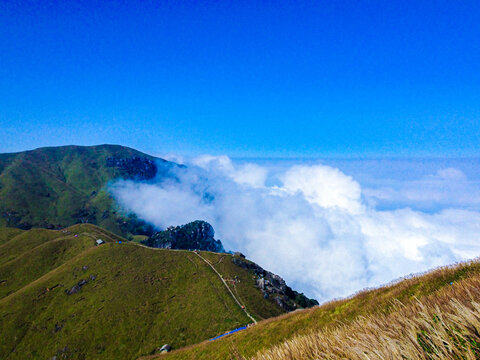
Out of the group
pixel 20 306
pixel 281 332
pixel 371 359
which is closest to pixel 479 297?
pixel 371 359

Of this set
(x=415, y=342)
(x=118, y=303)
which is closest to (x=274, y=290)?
(x=118, y=303)

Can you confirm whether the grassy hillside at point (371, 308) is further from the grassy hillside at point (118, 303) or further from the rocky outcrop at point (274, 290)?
the rocky outcrop at point (274, 290)

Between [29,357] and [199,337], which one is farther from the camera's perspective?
[199,337]

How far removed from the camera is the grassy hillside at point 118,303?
6050 cm

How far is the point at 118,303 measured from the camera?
71.1m

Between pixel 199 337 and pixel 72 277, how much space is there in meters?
55.6

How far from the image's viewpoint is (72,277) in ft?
274

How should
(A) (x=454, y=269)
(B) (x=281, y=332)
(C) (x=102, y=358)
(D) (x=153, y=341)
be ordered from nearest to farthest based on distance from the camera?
(A) (x=454, y=269) < (B) (x=281, y=332) < (C) (x=102, y=358) < (D) (x=153, y=341)

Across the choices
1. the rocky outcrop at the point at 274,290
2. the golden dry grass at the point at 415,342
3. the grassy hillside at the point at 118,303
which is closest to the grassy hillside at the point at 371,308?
the golden dry grass at the point at 415,342

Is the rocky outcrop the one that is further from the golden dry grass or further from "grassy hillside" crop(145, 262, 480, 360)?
the golden dry grass

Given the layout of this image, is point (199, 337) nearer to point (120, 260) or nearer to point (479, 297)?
point (120, 260)

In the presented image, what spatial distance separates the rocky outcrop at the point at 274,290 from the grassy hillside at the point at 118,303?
3484 millimetres

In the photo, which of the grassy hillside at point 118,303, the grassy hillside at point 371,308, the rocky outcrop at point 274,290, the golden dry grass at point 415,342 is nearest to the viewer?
the golden dry grass at point 415,342

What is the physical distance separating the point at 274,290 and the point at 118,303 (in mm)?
54714
